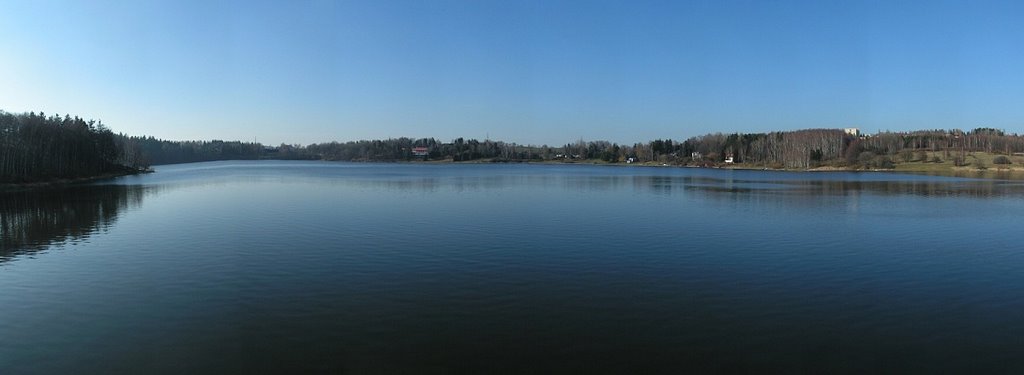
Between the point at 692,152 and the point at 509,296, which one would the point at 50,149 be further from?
the point at 692,152

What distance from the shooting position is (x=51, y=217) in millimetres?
28016

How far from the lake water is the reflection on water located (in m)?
0.27

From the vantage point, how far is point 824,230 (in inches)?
918

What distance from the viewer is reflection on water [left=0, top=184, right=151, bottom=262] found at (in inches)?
805

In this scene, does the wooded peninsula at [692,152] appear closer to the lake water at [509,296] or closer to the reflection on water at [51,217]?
the reflection on water at [51,217]

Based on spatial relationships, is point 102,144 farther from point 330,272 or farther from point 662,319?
point 662,319

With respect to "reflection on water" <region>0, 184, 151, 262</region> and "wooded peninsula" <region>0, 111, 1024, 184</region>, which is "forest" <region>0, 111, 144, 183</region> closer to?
"wooded peninsula" <region>0, 111, 1024, 184</region>

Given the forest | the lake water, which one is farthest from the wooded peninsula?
the lake water

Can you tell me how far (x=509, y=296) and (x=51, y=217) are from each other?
88.5 ft

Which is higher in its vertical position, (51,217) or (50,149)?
(50,149)

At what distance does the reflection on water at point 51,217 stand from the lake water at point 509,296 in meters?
0.27

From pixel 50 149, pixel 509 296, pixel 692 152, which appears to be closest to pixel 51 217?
pixel 509 296

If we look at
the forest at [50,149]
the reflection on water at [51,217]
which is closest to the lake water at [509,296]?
the reflection on water at [51,217]

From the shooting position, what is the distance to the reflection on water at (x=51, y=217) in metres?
20.4
